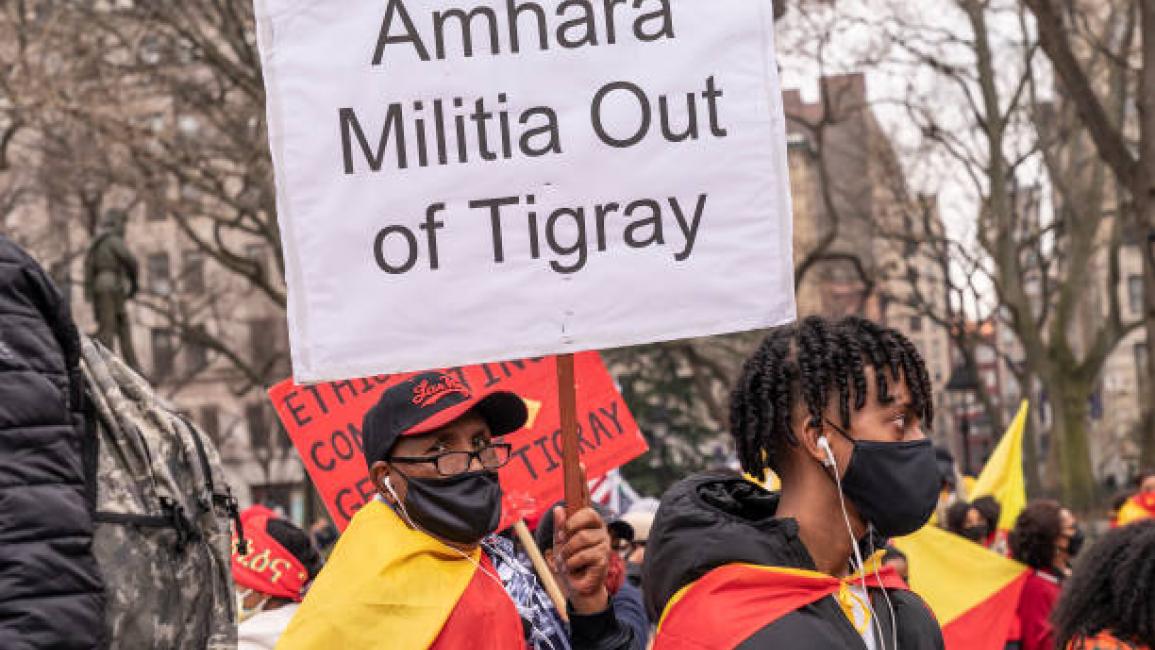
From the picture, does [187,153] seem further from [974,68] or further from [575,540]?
[575,540]

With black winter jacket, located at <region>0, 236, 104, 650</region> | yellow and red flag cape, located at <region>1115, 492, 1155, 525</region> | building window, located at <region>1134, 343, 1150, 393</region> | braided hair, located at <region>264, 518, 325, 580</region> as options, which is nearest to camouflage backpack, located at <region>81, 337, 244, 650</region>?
black winter jacket, located at <region>0, 236, 104, 650</region>

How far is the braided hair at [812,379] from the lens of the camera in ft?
12.0

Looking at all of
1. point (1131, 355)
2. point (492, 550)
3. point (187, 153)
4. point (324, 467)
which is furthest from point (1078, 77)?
point (1131, 355)

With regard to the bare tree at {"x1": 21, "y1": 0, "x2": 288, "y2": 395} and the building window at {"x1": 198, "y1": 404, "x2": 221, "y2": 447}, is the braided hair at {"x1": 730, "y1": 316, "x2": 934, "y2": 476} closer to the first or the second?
the bare tree at {"x1": 21, "y1": 0, "x2": 288, "y2": 395}

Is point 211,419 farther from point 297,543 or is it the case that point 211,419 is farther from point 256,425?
point 297,543

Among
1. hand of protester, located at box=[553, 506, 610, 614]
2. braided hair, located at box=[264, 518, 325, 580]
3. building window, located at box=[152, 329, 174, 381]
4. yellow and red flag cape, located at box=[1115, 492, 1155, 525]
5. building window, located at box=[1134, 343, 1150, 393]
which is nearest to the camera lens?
hand of protester, located at box=[553, 506, 610, 614]

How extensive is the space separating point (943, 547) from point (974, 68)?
2007cm

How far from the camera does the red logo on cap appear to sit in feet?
15.3

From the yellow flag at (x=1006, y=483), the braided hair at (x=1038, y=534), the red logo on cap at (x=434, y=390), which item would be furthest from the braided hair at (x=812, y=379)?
the yellow flag at (x=1006, y=483)

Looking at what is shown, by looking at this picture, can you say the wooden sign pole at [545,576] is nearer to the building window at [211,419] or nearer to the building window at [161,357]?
the building window at [161,357]

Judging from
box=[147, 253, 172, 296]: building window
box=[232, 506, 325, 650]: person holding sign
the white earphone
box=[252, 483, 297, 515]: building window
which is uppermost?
box=[147, 253, 172, 296]: building window

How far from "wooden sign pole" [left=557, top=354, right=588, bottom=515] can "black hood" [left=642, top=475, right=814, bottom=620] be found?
0.27 meters

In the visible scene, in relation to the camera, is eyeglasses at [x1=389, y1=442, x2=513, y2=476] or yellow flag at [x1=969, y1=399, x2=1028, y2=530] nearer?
eyeglasses at [x1=389, y1=442, x2=513, y2=476]

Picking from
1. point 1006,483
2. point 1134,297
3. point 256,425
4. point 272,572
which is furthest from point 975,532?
point 1134,297
